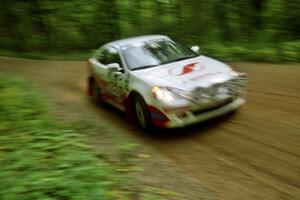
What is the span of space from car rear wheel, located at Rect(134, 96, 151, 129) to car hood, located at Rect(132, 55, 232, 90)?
39cm

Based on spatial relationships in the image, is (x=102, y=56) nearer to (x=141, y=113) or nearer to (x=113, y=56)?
(x=113, y=56)

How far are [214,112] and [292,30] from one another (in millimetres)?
8745

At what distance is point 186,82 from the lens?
6.82 metres

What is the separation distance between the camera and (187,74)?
7105 millimetres

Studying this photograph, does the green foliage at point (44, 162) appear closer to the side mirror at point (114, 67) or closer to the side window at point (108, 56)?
the side mirror at point (114, 67)

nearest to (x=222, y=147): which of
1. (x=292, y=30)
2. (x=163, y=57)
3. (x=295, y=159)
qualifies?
(x=295, y=159)

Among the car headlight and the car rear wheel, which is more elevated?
the car headlight

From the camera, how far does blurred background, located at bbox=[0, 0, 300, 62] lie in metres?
14.6

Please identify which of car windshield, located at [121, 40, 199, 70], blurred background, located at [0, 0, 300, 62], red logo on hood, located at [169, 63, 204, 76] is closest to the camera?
red logo on hood, located at [169, 63, 204, 76]

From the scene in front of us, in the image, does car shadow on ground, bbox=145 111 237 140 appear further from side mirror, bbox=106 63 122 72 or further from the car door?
side mirror, bbox=106 63 122 72

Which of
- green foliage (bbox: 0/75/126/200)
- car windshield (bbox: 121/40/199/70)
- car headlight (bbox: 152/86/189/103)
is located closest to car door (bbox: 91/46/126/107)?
car windshield (bbox: 121/40/199/70)

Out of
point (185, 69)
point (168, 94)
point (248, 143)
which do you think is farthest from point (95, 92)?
point (248, 143)

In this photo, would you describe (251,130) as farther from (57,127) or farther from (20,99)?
(20,99)

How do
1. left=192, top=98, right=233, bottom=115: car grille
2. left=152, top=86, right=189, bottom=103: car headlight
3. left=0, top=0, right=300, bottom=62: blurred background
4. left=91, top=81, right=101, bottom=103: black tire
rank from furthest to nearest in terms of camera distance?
1. left=0, top=0, right=300, bottom=62: blurred background
2. left=91, top=81, right=101, bottom=103: black tire
3. left=192, top=98, right=233, bottom=115: car grille
4. left=152, top=86, right=189, bottom=103: car headlight
